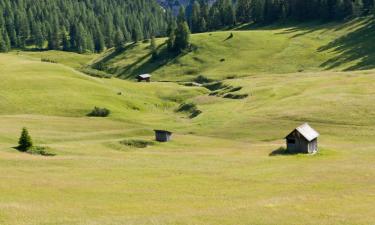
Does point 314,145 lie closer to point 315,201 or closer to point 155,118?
point 315,201

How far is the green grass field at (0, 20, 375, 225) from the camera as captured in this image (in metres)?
36.1

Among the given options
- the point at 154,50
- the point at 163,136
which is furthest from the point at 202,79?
the point at 163,136

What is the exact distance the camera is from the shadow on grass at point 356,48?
473ft

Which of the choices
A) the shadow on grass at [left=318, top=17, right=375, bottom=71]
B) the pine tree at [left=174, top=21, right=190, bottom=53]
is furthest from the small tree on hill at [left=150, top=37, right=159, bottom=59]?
the shadow on grass at [left=318, top=17, right=375, bottom=71]

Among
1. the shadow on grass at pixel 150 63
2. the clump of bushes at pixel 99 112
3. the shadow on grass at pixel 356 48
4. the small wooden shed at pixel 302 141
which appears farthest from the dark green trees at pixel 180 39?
the small wooden shed at pixel 302 141

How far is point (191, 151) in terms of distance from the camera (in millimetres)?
67875

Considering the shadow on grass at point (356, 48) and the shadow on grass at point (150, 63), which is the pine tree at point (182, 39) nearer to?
the shadow on grass at point (150, 63)

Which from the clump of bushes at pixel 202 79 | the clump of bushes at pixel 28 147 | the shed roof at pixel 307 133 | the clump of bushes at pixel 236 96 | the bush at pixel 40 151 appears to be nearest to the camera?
the bush at pixel 40 151

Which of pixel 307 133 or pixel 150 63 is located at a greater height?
pixel 150 63

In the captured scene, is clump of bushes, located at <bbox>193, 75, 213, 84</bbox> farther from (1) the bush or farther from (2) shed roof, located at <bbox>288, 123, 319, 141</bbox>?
(1) the bush

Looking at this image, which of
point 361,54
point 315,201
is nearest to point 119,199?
point 315,201

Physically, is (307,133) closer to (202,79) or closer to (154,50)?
(202,79)

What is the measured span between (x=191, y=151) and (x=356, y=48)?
10800 cm

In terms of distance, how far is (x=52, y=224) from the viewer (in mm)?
31562
